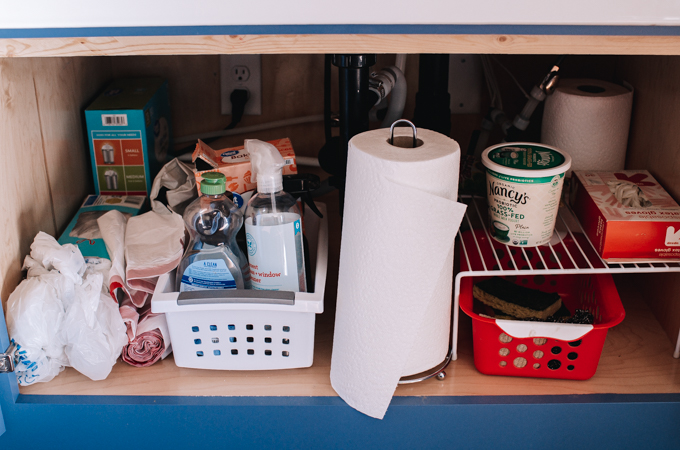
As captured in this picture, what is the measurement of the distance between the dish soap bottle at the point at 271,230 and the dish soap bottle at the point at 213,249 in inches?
1.2

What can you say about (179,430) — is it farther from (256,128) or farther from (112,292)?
(256,128)

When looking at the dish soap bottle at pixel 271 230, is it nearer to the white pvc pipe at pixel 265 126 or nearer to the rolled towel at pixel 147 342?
the rolled towel at pixel 147 342

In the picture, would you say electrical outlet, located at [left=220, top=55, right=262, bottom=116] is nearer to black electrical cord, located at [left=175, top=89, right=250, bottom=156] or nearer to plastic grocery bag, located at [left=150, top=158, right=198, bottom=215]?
black electrical cord, located at [left=175, top=89, right=250, bottom=156]

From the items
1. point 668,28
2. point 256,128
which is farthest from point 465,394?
point 256,128

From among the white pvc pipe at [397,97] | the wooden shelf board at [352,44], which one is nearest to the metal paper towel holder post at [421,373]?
the wooden shelf board at [352,44]

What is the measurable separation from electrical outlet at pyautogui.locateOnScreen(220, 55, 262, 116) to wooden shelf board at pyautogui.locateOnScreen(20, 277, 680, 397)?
23.1 inches

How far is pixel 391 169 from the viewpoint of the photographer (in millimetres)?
671

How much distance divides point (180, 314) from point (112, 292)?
4.8 inches

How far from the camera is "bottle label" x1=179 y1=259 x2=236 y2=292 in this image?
82 cm

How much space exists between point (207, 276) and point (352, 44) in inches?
14.7

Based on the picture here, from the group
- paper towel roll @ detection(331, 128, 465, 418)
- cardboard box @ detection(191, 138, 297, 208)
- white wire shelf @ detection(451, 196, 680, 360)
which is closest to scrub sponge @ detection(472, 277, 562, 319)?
white wire shelf @ detection(451, 196, 680, 360)

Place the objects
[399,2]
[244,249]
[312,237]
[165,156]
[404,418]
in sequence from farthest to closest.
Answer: [165,156], [312,237], [244,249], [404,418], [399,2]

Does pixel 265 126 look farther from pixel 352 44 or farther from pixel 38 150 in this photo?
pixel 352 44

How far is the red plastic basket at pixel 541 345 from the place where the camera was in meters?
0.80
